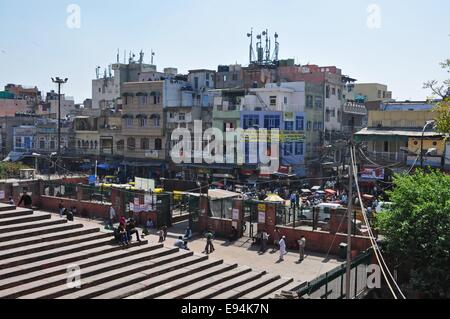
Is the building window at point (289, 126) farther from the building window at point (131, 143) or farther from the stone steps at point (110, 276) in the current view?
the stone steps at point (110, 276)

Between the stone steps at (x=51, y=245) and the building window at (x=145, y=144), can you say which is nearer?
the stone steps at (x=51, y=245)

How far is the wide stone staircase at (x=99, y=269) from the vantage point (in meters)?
14.8

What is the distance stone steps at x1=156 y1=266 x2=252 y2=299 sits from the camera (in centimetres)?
1577

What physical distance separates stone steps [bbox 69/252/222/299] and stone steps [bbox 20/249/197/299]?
0.11 meters

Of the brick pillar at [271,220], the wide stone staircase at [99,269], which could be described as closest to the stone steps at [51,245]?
the wide stone staircase at [99,269]

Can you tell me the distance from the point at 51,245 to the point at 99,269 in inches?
81.6

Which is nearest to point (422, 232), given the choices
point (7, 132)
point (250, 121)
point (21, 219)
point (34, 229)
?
point (34, 229)

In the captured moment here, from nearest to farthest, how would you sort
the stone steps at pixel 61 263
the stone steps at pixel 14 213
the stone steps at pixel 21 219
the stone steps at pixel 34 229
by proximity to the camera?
1. the stone steps at pixel 61 263
2. the stone steps at pixel 34 229
3. the stone steps at pixel 21 219
4. the stone steps at pixel 14 213

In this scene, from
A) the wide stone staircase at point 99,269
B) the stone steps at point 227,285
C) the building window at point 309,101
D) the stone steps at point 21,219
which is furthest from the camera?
the building window at point 309,101

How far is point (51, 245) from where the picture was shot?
17.0m

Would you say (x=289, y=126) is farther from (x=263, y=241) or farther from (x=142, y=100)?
(x=263, y=241)

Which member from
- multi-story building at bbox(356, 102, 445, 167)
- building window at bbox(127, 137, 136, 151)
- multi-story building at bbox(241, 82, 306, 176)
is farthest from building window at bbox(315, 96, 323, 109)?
building window at bbox(127, 137, 136, 151)
